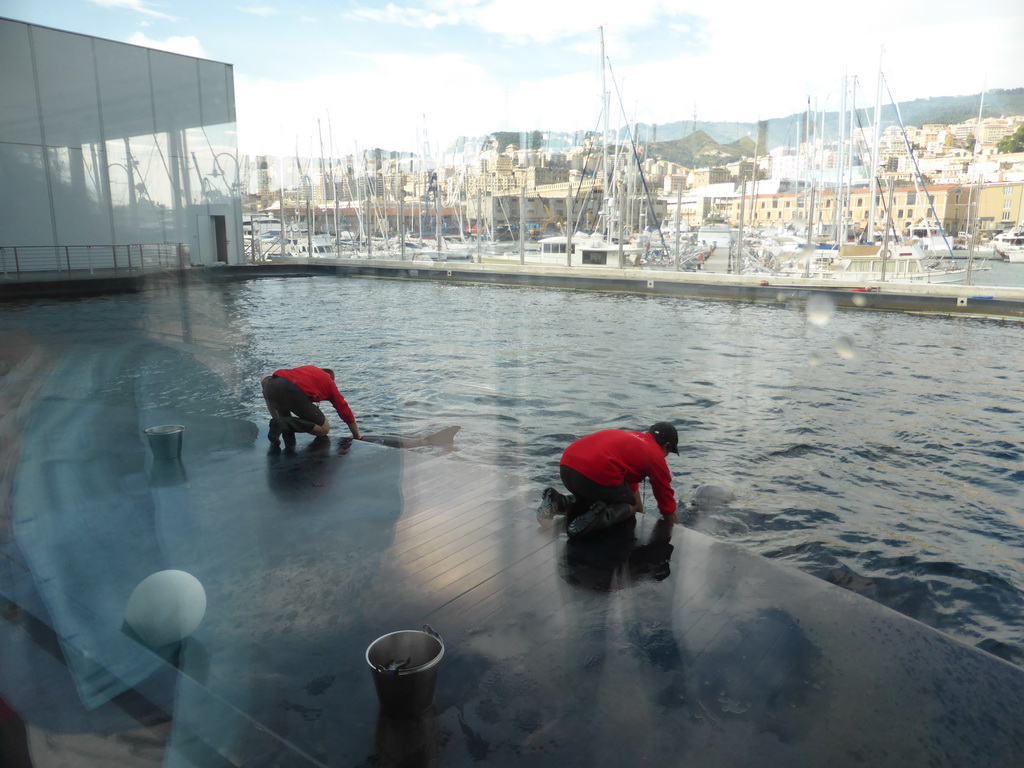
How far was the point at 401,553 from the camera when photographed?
12.6 ft

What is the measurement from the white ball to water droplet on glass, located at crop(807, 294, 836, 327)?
17.7 m

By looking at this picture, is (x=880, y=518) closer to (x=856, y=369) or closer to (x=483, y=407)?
(x=483, y=407)

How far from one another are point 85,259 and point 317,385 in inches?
883

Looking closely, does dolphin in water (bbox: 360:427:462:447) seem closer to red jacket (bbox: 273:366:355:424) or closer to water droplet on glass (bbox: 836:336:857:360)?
red jacket (bbox: 273:366:355:424)

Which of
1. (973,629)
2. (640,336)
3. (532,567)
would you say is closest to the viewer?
(532,567)

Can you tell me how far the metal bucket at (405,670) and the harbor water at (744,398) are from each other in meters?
2.54

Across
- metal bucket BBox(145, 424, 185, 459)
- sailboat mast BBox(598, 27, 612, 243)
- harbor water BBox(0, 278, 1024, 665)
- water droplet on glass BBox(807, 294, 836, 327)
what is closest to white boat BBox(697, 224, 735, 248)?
sailboat mast BBox(598, 27, 612, 243)

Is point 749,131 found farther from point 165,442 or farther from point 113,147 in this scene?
point 165,442

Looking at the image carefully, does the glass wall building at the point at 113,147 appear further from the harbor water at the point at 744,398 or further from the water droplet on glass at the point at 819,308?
the water droplet on glass at the point at 819,308

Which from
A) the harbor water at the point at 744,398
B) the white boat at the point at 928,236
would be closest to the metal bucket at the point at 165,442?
the harbor water at the point at 744,398

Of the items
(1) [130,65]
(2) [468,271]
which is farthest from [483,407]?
(1) [130,65]

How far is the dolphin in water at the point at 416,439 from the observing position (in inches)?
256

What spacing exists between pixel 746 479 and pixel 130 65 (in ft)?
88.4

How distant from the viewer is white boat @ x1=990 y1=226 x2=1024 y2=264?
2050 inches
